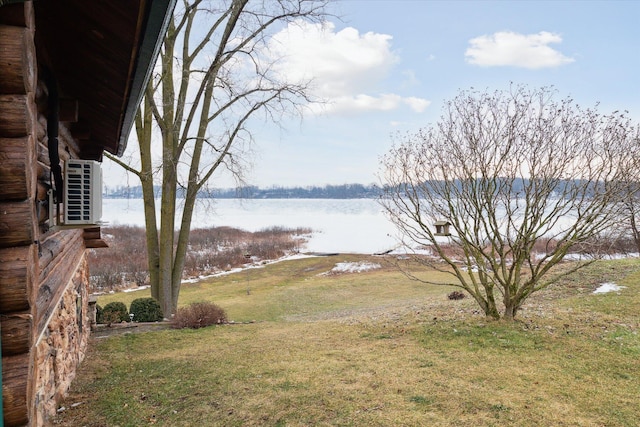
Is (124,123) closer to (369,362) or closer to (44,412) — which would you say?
(44,412)

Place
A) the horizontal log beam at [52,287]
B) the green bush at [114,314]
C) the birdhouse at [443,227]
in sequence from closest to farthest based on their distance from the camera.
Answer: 1. the horizontal log beam at [52,287]
2. the birdhouse at [443,227]
3. the green bush at [114,314]

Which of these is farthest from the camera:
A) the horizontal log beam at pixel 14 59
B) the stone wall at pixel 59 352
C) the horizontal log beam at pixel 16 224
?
the stone wall at pixel 59 352

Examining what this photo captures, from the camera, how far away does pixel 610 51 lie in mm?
8570

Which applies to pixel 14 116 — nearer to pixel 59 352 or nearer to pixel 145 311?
pixel 59 352

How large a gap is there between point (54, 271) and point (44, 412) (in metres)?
1.28

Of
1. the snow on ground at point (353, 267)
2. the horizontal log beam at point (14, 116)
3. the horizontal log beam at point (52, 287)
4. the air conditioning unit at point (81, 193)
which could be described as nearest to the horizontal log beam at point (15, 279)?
the horizontal log beam at point (52, 287)

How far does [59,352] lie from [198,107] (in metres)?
8.52

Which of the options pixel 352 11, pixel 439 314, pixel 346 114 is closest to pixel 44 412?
pixel 439 314

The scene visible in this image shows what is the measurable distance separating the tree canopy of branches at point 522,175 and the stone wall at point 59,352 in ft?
18.8

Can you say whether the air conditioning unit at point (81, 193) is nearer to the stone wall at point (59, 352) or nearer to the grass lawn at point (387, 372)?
the stone wall at point (59, 352)

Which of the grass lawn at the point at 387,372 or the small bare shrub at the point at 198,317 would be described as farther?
the small bare shrub at the point at 198,317

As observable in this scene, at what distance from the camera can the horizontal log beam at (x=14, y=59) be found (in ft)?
6.35

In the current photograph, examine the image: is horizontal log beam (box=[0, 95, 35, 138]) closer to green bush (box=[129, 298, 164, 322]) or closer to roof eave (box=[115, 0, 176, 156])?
roof eave (box=[115, 0, 176, 156])

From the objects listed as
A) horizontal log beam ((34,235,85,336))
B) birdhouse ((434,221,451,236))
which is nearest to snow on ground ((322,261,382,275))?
birdhouse ((434,221,451,236))
